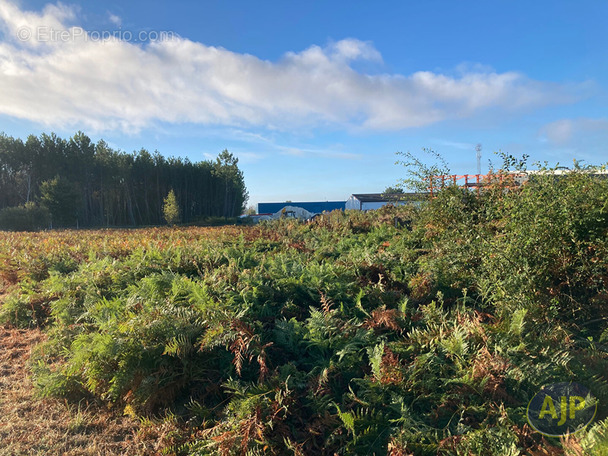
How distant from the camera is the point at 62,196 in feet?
92.3

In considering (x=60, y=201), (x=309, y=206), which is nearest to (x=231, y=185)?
(x=309, y=206)

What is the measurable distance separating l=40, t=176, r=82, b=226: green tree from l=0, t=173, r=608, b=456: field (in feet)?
90.6

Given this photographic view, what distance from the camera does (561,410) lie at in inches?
97.3

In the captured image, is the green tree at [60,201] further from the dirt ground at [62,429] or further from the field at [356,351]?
the dirt ground at [62,429]

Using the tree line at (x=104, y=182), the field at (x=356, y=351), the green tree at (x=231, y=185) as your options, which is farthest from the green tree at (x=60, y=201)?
the field at (x=356, y=351)

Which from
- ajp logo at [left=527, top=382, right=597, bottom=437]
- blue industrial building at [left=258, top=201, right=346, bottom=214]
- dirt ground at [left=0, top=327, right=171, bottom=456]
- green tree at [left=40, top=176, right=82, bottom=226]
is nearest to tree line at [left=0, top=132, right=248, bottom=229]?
green tree at [left=40, top=176, right=82, bottom=226]

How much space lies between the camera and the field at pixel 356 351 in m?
2.55

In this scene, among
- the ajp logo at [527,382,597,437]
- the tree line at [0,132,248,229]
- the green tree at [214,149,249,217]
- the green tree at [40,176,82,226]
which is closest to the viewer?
the ajp logo at [527,382,597,437]

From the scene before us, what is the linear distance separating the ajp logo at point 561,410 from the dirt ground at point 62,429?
2720 mm

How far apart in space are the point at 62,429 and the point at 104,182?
40.4m

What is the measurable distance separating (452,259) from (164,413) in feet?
12.0

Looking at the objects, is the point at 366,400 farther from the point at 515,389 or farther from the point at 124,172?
the point at 124,172

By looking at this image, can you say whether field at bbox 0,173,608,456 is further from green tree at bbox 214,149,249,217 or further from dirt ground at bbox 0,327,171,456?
green tree at bbox 214,149,249,217

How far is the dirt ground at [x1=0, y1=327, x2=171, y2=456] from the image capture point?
2.78 m
